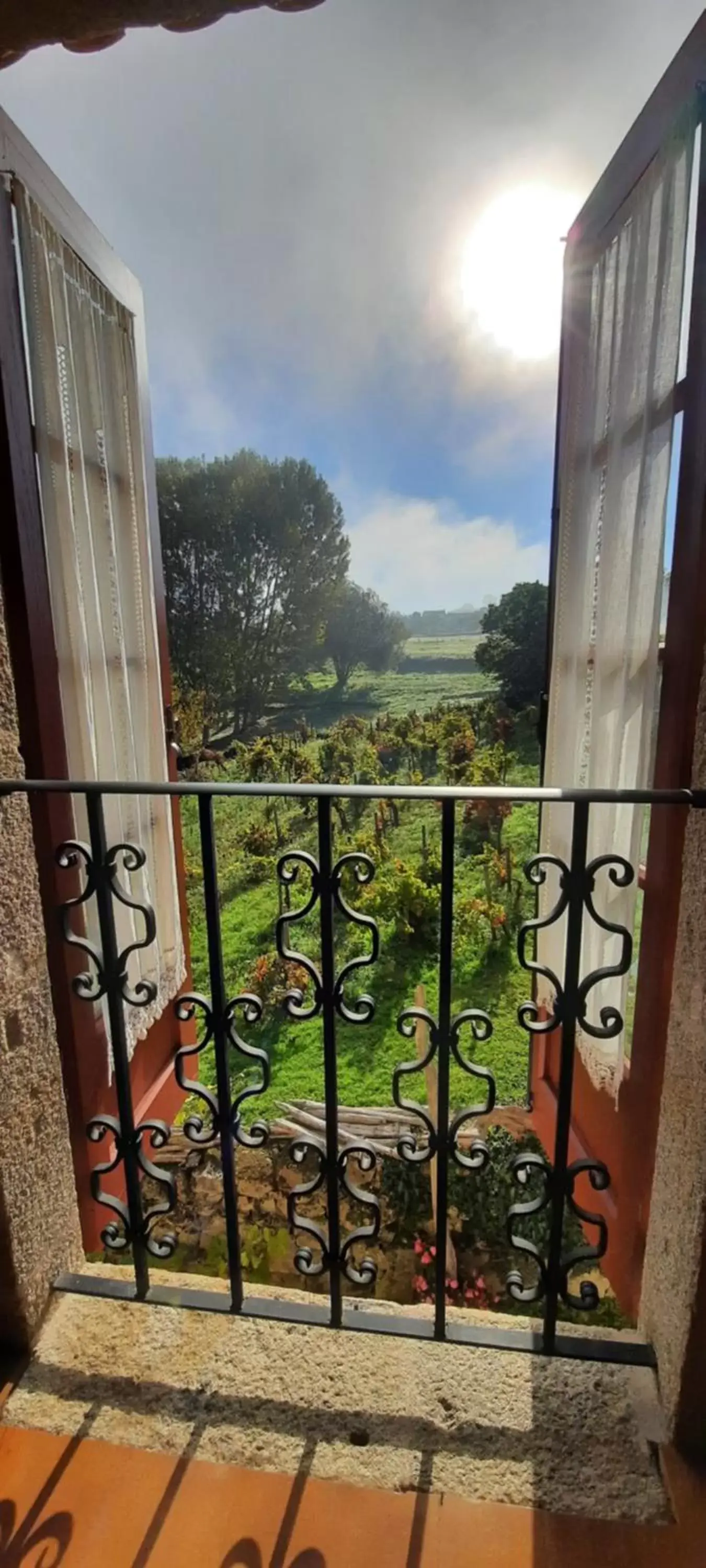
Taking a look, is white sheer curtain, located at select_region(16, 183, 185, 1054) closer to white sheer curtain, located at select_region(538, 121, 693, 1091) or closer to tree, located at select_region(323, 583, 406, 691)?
white sheer curtain, located at select_region(538, 121, 693, 1091)

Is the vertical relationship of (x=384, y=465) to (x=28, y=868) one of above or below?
above

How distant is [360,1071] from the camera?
11.7 feet

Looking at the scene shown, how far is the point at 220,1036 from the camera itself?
0.92 m

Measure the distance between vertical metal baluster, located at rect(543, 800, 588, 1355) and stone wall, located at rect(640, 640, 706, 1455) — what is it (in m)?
0.12

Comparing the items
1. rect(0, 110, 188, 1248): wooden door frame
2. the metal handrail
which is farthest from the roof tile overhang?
the metal handrail

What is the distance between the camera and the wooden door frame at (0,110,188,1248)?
106 cm

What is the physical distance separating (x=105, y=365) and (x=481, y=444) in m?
3.80

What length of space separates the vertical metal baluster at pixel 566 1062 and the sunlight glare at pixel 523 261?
54.8 inches

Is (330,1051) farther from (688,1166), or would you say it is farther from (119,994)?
(688,1166)

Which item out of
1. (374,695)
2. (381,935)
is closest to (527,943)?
(381,935)

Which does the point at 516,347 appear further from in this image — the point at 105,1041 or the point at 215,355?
the point at 105,1041

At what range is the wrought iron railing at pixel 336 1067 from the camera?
2.65 feet

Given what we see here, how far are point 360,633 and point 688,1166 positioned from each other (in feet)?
16.4

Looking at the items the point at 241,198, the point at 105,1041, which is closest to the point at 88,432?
the point at 105,1041
